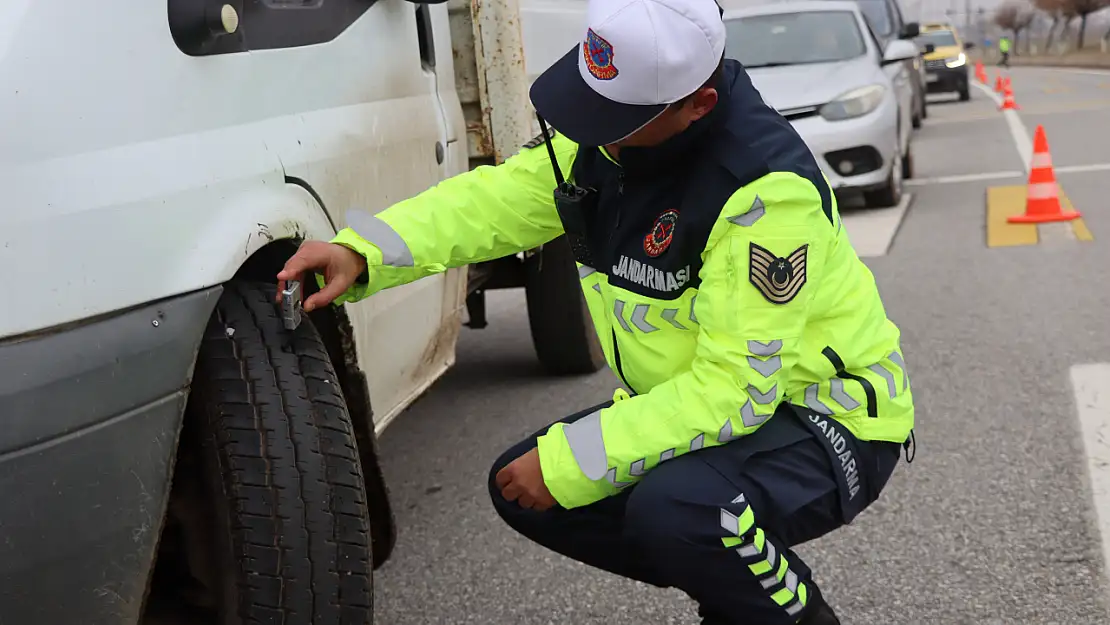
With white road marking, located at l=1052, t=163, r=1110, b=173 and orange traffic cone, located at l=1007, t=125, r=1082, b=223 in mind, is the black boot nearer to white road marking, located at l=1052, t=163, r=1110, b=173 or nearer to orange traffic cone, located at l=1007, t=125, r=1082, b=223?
orange traffic cone, located at l=1007, t=125, r=1082, b=223

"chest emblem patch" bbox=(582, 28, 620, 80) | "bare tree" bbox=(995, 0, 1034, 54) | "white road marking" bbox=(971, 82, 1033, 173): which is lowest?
"bare tree" bbox=(995, 0, 1034, 54)

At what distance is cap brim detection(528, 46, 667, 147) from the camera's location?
6.63 feet

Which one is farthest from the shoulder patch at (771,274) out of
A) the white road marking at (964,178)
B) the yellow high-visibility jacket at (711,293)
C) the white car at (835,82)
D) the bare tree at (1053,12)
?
the bare tree at (1053,12)

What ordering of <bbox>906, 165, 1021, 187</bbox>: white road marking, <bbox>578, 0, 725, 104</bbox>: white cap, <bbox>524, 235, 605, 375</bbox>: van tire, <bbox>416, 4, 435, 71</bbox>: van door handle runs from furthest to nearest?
<bbox>906, 165, 1021, 187</bbox>: white road marking → <bbox>524, 235, 605, 375</bbox>: van tire → <bbox>416, 4, 435, 71</bbox>: van door handle → <bbox>578, 0, 725, 104</bbox>: white cap

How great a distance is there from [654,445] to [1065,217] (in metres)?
6.92

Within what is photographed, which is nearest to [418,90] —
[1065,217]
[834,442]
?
[834,442]

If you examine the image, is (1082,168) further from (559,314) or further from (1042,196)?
(559,314)

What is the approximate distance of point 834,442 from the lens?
222 cm

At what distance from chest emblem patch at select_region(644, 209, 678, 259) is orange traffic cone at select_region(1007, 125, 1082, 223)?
6.72m

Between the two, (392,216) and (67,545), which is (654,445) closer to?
(392,216)

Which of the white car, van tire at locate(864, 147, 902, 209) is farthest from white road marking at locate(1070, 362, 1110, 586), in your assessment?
van tire at locate(864, 147, 902, 209)

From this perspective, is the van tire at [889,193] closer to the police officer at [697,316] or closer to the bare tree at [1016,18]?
the police officer at [697,316]

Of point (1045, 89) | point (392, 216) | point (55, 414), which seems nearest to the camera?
point (55, 414)

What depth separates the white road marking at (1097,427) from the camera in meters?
3.36
